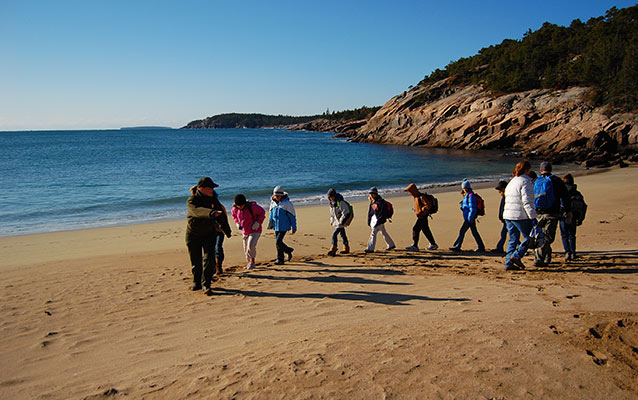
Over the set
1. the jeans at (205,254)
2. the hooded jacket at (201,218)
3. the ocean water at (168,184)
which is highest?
the hooded jacket at (201,218)

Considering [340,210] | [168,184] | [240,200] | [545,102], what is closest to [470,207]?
[340,210]

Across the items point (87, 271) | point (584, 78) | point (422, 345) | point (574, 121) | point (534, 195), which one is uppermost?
point (584, 78)

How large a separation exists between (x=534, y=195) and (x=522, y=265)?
1371mm

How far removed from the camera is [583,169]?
103 feet

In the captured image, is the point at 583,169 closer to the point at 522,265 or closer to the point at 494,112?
the point at 494,112

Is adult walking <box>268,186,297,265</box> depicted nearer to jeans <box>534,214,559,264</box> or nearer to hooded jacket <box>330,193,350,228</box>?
hooded jacket <box>330,193,350,228</box>

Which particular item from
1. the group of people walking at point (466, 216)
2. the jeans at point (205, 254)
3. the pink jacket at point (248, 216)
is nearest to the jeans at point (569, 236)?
the group of people walking at point (466, 216)

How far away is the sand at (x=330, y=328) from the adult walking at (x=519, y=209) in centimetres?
38

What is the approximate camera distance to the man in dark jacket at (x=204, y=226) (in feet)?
21.4

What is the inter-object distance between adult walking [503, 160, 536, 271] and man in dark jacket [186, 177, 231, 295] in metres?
5.04

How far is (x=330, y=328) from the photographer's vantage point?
5000 mm

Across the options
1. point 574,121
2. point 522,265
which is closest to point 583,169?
point 574,121

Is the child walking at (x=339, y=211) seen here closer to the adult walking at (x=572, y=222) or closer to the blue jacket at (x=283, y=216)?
the blue jacket at (x=283, y=216)

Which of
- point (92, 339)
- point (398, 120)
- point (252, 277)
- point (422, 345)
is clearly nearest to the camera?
point (422, 345)
